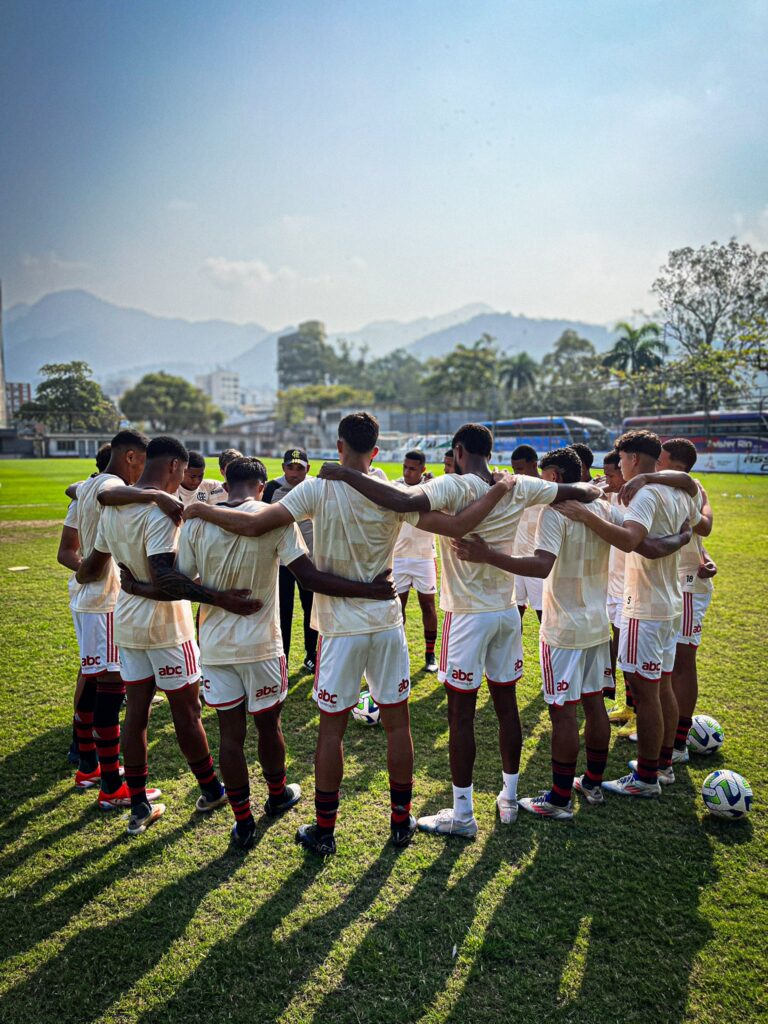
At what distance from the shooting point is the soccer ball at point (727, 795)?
4.05 metres

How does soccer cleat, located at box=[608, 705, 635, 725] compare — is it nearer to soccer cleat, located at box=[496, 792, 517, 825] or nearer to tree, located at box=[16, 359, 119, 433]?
soccer cleat, located at box=[496, 792, 517, 825]

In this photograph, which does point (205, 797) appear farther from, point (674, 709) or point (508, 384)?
point (508, 384)

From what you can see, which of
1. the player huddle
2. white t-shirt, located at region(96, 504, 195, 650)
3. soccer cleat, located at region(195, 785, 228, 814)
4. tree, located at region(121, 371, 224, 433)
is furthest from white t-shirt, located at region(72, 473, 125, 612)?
tree, located at region(121, 371, 224, 433)

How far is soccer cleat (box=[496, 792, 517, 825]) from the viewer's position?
4.08 metres

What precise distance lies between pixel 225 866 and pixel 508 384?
77.3 meters

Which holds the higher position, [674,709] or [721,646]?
[674,709]

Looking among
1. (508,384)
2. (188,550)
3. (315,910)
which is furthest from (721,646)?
(508,384)

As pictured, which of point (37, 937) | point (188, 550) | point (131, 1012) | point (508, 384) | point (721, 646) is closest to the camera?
point (131, 1012)

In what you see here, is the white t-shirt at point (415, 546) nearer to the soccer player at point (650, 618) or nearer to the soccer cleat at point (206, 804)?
the soccer player at point (650, 618)

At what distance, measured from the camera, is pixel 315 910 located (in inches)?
131

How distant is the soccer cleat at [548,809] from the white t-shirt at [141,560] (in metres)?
2.65

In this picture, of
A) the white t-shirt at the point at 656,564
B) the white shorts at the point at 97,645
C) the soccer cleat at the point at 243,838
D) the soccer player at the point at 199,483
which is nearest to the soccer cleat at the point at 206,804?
the soccer cleat at the point at 243,838

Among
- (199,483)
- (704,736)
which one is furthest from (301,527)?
(704,736)

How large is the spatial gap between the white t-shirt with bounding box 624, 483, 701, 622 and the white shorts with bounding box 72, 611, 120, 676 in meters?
3.87
